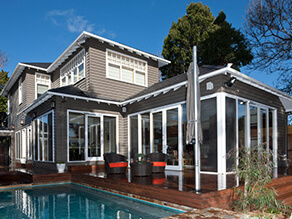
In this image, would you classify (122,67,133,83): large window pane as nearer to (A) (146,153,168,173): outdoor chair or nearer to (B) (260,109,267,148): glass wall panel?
(A) (146,153,168,173): outdoor chair

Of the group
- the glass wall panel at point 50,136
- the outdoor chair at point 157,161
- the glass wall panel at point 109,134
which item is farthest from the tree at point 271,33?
the glass wall panel at point 50,136

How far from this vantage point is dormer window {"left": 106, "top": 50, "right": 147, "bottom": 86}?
11562 millimetres

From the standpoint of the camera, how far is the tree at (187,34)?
19.5 metres

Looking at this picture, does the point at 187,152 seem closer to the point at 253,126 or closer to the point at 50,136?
the point at 253,126

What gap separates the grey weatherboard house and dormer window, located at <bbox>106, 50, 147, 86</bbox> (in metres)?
0.05

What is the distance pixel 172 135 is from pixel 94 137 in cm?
354

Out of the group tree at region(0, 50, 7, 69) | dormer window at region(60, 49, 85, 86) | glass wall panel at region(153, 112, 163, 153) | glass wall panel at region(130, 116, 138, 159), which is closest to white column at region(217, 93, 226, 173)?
glass wall panel at region(153, 112, 163, 153)

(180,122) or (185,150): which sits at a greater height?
(180,122)

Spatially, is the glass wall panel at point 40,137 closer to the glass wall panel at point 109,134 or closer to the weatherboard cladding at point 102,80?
the weatherboard cladding at point 102,80

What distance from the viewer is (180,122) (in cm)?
834

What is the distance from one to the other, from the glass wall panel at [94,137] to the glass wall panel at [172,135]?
10.7ft

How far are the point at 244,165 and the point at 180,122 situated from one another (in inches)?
168

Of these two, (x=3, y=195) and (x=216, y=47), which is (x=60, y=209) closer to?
(x=3, y=195)

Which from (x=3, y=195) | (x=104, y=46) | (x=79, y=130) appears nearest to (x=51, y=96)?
(x=79, y=130)
